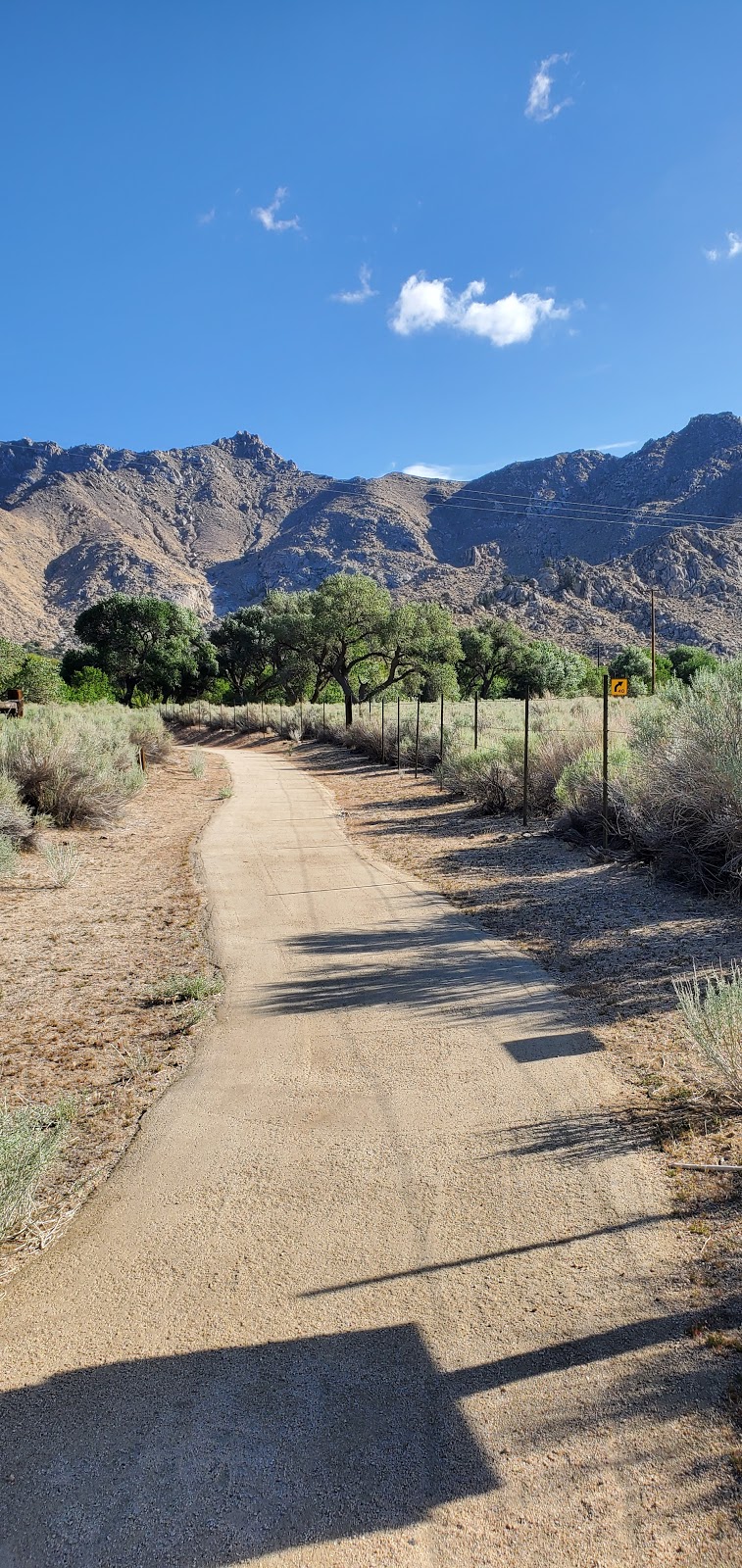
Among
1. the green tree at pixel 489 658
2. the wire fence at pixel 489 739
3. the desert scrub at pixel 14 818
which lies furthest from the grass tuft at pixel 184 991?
the green tree at pixel 489 658

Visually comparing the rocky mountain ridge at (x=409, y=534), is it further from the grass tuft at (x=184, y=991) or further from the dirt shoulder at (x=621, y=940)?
the grass tuft at (x=184, y=991)

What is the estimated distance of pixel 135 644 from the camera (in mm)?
51188

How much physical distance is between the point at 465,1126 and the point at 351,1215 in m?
0.81

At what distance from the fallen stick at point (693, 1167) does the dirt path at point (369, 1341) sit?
6.6 inches

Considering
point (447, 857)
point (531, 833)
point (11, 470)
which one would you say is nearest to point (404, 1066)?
point (447, 857)

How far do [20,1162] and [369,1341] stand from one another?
1507mm

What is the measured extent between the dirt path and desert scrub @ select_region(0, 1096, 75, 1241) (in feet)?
0.72

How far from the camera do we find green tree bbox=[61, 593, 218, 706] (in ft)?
166

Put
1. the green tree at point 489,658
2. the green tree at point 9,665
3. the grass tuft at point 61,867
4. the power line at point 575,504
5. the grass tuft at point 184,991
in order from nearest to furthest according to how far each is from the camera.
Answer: the grass tuft at point 184,991, the grass tuft at point 61,867, the green tree at point 9,665, the green tree at point 489,658, the power line at point 575,504

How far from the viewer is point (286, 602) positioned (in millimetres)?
56250

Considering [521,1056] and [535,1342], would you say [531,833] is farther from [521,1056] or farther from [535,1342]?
[535,1342]

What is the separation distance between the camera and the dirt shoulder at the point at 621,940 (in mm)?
3160

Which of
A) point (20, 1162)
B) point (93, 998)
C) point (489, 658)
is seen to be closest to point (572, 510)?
point (489, 658)

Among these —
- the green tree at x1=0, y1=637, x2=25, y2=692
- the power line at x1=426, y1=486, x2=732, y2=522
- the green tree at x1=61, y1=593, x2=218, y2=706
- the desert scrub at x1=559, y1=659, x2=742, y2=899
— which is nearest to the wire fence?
the desert scrub at x1=559, y1=659, x2=742, y2=899
